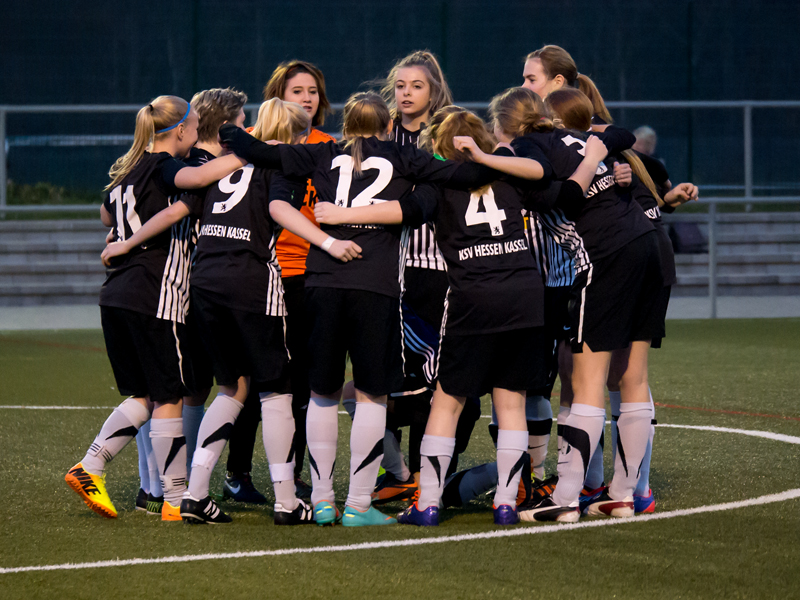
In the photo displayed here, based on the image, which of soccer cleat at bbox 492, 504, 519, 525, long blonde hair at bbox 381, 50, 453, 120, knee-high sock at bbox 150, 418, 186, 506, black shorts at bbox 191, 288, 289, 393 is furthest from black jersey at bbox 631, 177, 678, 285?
knee-high sock at bbox 150, 418, 186, 506

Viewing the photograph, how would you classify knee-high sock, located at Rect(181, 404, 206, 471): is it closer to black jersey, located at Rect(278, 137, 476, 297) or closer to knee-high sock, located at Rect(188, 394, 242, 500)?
knee-high sock, located at Rect(188, 394, 242, 500)

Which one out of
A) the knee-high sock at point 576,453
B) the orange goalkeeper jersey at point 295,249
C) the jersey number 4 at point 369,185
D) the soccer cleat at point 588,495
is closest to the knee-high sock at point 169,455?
the orange goalkeeper jersey at point 295,249

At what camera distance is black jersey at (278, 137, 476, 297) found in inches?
160

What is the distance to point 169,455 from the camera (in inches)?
170

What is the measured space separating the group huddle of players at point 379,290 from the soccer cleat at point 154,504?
12mm

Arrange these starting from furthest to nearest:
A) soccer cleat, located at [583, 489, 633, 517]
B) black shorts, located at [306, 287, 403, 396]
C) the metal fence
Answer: the metal fence < soccer cleat, located at [583, 489, 633, 517] < black shorts, located at [306, 287, 403, 396]

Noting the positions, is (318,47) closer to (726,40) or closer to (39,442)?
(726,40)

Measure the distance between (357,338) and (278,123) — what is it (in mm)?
903

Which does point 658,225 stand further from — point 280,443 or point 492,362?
point 280,443

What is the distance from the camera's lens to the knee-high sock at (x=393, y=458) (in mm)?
4742

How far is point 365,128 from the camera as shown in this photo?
4152mm

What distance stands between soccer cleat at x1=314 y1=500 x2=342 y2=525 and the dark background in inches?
483

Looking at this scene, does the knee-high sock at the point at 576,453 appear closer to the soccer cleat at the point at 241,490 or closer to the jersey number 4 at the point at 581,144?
the jersey number 4 at the point at 581,144

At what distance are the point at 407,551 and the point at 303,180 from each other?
1468 mm
